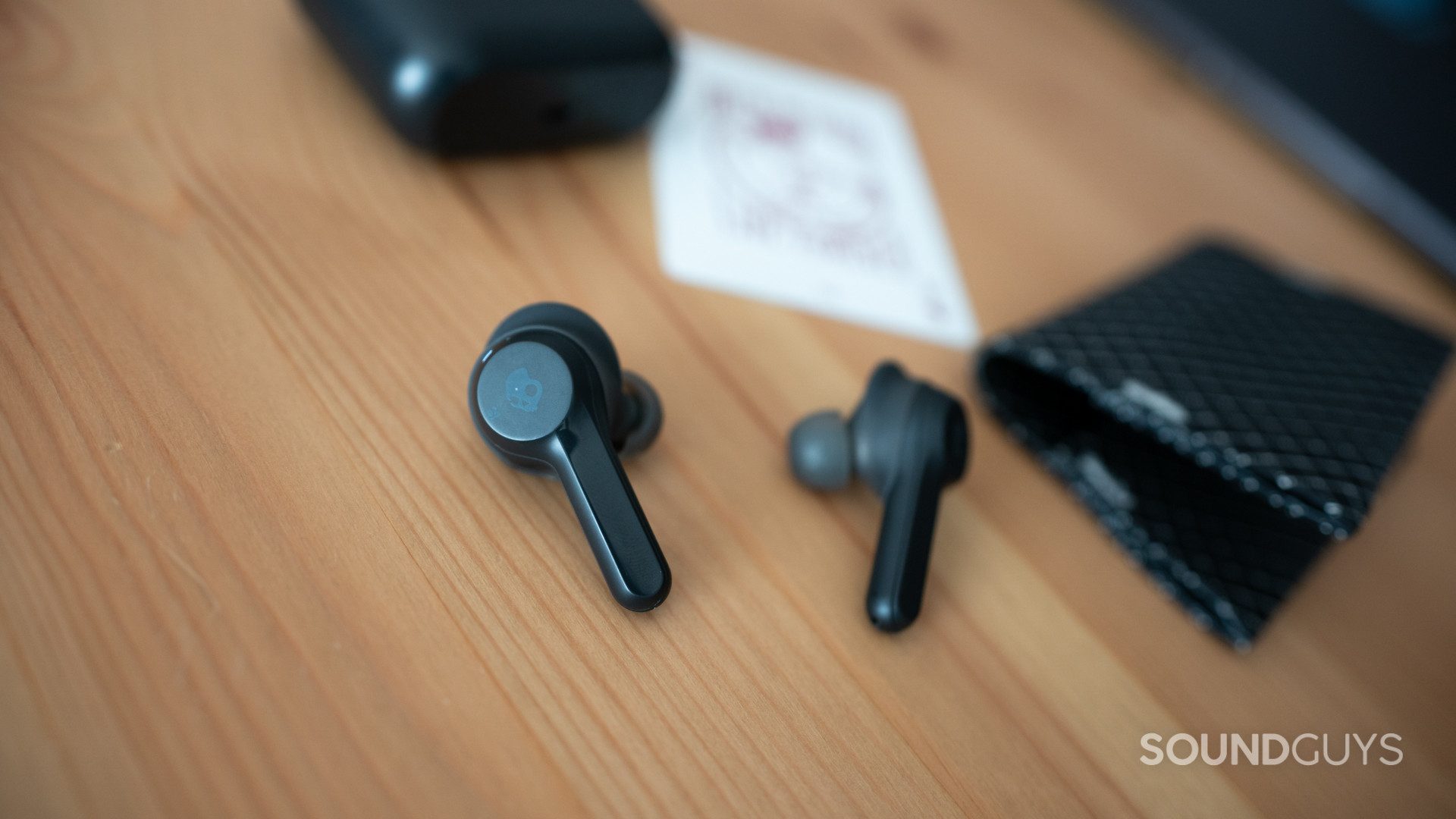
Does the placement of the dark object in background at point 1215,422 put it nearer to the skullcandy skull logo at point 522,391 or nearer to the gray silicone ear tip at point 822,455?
the gray silicone ear tip at point 822,455

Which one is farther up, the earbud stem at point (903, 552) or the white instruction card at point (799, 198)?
the white instruction card at point (799, 198)

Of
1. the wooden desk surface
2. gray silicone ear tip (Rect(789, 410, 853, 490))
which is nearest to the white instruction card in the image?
the wooden desk surface

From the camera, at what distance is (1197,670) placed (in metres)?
0.52

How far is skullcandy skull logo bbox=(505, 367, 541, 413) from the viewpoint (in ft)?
1.30

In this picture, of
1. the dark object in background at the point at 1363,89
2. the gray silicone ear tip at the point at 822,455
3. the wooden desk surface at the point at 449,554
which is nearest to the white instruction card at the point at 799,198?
the wooden desk surface at the point at 449,554

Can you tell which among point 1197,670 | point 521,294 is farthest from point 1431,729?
point 521,294

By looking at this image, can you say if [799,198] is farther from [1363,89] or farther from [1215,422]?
[1363,89]

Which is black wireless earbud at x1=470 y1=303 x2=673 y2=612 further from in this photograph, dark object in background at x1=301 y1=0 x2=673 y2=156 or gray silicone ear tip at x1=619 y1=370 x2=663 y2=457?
dark object in background at x1=301 y1=0 x2=673 y2=156

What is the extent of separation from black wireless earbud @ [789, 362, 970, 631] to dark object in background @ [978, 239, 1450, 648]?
4.5 inches

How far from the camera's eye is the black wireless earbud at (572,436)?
0.39m

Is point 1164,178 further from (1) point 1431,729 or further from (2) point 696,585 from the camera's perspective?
(2) point 696,585

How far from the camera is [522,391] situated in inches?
15.7

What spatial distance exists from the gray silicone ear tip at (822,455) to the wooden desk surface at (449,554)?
18 millimetres

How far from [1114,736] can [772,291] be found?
1.07 feet
